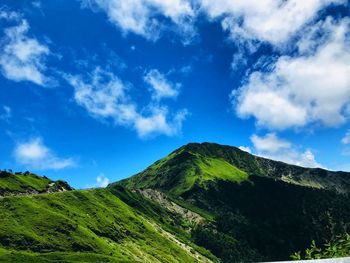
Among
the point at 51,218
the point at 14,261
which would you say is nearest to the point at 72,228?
the point at 51,218

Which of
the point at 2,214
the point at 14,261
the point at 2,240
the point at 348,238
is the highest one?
the point at 2,214

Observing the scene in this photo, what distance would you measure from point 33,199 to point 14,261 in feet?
245

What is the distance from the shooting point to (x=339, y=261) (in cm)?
938

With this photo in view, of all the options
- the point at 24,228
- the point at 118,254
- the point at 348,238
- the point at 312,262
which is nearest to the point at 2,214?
the point at 24,228

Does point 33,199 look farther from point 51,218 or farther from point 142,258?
point 142,258

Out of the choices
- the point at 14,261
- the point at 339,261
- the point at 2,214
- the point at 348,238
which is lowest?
the point at 339,261

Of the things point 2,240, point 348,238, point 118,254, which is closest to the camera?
point 348,238

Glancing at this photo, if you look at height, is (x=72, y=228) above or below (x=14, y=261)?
above

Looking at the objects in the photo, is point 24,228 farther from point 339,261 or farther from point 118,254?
point 339,261

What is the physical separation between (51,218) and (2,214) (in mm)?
23054

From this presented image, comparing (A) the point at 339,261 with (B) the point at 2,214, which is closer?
(A) the point at 339,261

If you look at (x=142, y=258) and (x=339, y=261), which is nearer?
(x=339, y=261)

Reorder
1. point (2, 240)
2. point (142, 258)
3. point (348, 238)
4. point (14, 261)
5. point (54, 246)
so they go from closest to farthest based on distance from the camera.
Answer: point (348, 238) < point (14, 261) < point (2, 240) < point (54, 246) < point (142, 258)

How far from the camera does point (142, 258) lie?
198 m
